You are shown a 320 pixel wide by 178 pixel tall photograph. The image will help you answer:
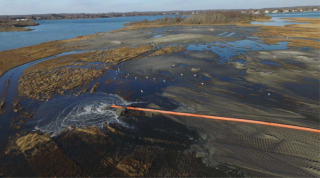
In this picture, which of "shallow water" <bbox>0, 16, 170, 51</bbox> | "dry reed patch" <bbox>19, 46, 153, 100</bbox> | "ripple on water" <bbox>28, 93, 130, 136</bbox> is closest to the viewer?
"ripple on water" <bbox>28, 93, 130, 136</bbox>

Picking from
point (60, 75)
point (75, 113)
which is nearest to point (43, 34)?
point (60, 75)

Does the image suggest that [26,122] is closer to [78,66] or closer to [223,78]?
[78,66]

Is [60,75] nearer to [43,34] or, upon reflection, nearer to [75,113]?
[75,113]

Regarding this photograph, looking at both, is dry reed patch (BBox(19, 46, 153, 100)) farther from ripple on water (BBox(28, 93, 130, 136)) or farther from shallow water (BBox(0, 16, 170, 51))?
shallow water (BBox(0, 16, 170, 51))

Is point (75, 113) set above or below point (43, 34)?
below

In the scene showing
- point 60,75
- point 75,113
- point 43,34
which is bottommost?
point 75,113

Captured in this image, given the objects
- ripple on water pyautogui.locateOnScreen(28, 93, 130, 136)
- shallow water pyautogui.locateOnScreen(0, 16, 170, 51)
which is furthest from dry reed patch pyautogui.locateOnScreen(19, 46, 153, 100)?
shallow water pyautogui.locateOnScreen(0, 16, 170, 51)

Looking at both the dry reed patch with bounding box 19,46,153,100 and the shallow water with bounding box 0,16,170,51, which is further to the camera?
the shallow water with bounding box 0,16,170,51

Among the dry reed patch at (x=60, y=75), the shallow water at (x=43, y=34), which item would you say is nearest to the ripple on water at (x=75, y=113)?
the dry reed patch at (x=60, y=75)

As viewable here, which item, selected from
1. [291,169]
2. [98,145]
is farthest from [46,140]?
[291,169]
